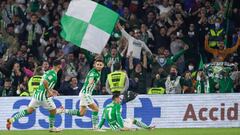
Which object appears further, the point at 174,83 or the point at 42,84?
the point at 174,83

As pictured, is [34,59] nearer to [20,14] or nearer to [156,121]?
[20,14]

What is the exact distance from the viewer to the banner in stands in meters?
26.8

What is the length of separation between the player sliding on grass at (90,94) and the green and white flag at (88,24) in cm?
215

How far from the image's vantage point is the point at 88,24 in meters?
27.2

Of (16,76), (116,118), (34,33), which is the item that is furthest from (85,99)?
(34,33)

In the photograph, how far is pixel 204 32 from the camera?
30266 millimetres

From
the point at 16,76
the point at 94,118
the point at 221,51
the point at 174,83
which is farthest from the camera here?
the point at 221,51

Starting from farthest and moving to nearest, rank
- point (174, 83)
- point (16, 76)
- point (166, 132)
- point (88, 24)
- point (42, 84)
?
point (16, 76) → point (174, 83) → point (88, 24) → point (166, 132) → point (42, 84)

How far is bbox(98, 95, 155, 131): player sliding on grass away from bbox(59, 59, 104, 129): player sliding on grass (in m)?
0.47

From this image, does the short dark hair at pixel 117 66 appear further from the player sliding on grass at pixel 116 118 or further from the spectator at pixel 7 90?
the player sliding on grass at pixel 116 118

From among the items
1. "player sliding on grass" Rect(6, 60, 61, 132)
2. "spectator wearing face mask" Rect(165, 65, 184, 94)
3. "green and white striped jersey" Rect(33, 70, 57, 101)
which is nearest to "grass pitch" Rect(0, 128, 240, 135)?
"player sliding on grass" Rect(6, 60, 61, 132)

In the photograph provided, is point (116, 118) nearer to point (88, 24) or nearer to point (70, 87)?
point (88, 24)

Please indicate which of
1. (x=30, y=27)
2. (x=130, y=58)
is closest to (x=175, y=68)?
(x=130, y=58)

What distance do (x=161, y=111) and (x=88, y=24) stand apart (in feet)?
11.0
